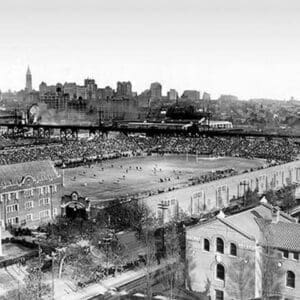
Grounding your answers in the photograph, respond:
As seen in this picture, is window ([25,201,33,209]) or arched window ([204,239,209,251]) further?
window ([25,201,33,209])

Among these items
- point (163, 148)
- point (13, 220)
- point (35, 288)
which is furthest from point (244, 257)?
point (163, 148)

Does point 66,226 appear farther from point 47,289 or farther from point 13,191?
point 47,289

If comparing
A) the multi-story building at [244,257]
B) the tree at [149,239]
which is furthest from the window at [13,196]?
the multi-story building at [244,257]

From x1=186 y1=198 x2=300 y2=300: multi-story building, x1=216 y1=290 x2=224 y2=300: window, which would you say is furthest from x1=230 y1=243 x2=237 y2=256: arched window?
x1=216 y1=290 x2=224 y2=300: window

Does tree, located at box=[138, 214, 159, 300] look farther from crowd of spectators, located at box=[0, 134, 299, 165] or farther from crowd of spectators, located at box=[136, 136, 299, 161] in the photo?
crowd of spectators, located at box=[136, 136, 299, 161]

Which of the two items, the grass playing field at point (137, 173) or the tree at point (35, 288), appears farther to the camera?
the grass playing field at point (137, 173)

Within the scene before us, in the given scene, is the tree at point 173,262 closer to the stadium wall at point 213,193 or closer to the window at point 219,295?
the window at point 219,295
